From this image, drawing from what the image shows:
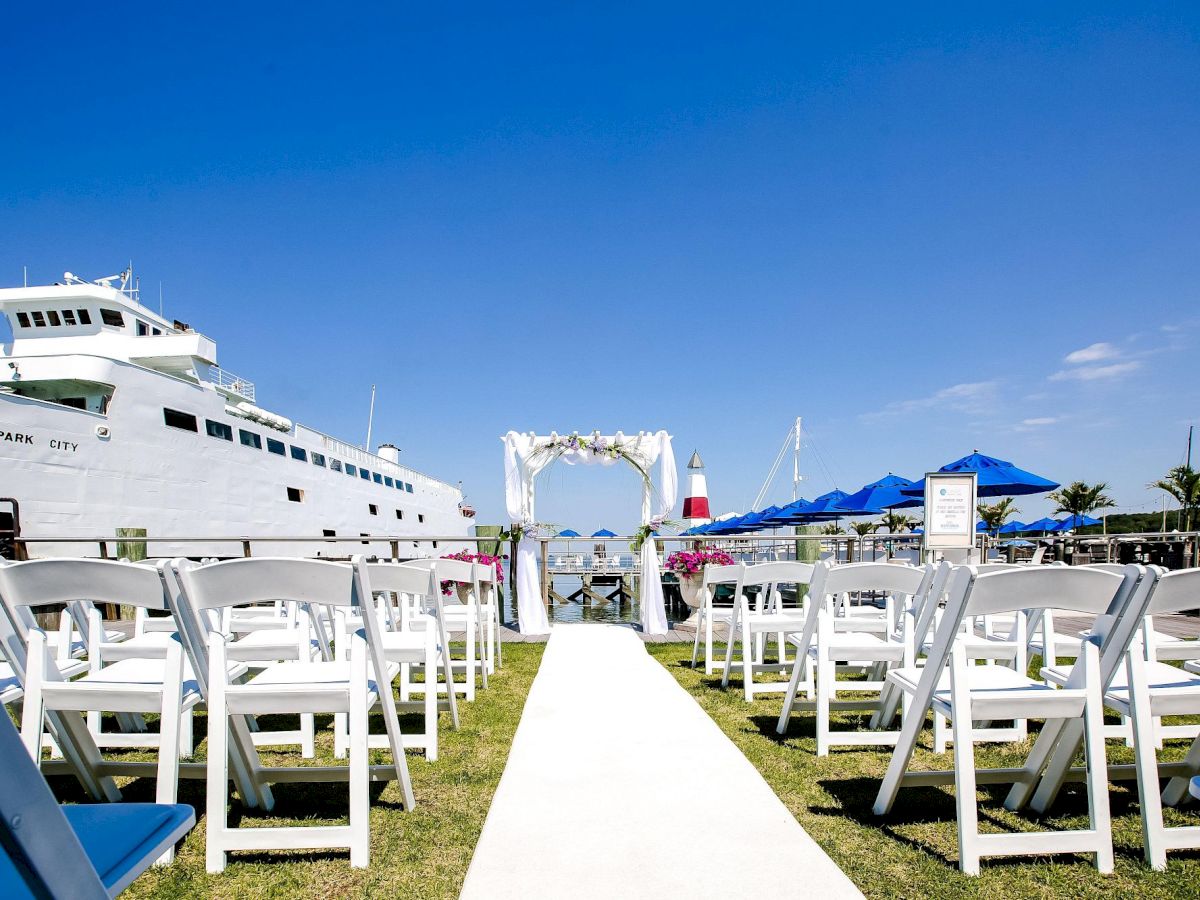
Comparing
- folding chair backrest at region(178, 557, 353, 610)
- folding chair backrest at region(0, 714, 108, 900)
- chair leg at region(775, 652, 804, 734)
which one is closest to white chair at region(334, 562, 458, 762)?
folding chair backrest at region(178, 557, 353, 610)

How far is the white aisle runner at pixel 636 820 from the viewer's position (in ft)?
Result: 7.63

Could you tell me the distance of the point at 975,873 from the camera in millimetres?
2346

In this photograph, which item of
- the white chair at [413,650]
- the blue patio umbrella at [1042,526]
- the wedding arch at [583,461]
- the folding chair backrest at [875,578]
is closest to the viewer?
the white chair at [413,650]

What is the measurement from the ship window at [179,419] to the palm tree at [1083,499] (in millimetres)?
43743

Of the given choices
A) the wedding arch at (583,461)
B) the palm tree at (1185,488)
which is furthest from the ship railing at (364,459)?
the palm tree at (1185,488)

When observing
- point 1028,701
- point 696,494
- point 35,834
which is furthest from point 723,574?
point 696,494

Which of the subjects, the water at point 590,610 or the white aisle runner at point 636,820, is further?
the water at point 590,610

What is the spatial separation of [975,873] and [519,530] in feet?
25.8

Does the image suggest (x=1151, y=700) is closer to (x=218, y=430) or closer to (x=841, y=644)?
(x=841, y=644)

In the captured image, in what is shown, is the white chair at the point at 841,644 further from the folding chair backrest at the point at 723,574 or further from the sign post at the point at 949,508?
the sign post at the point at 949,508

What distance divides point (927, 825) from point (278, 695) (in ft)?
8.50

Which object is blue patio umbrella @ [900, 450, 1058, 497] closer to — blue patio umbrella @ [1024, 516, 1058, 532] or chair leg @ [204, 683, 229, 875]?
chair leg @ [204, 683, 229, 875]

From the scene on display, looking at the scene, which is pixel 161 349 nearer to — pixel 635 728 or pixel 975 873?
pixel 635 728

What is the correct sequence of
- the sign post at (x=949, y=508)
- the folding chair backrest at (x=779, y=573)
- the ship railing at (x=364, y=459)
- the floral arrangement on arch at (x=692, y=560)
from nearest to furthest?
the folding chair backrest at (x=779, y=573) → the sign post at (x=949, y=508) → the floral arrangement on arch at (x=692, y=560) → the ship railing at (x=364, y=459)
